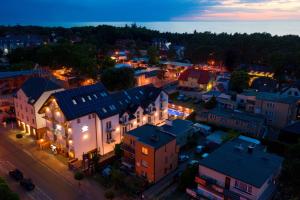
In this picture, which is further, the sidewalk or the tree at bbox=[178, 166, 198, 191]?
the sidewalk

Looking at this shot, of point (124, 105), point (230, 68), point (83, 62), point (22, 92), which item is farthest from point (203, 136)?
point (230, 68)

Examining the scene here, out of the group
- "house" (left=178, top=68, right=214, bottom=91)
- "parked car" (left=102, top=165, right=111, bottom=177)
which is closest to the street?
"parked car" (left=102, top=165, right=111, bottom=177)

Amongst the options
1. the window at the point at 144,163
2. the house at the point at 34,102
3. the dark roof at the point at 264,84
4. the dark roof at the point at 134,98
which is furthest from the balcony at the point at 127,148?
the dark roof at the point at 264,84

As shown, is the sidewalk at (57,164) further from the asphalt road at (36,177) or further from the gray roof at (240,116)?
the gray roof at (240,116)

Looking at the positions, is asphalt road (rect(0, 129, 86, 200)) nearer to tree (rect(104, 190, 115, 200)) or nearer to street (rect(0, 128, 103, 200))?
street (rect(0, 128, 103, 200))

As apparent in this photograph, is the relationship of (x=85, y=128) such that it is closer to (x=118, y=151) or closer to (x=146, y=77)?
(x=118, y=151)

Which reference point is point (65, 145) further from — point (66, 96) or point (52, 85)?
point (52, 85)
